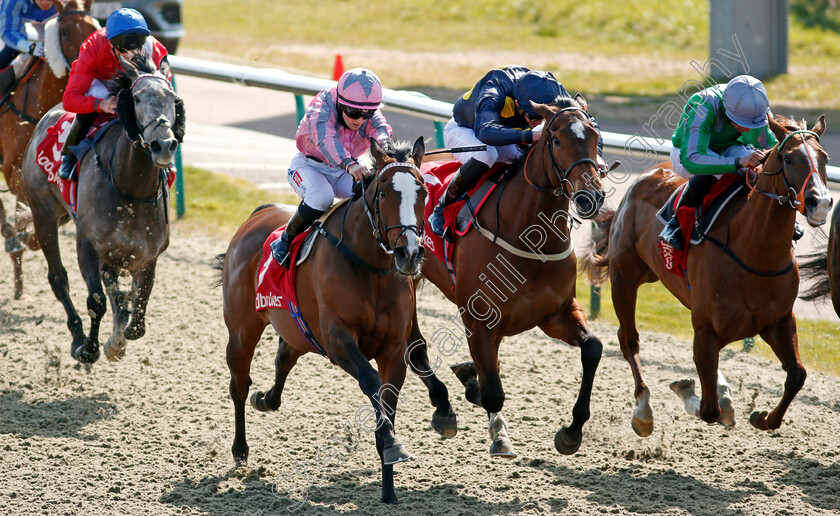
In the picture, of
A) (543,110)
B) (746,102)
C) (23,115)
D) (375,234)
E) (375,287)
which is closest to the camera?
(375,234)

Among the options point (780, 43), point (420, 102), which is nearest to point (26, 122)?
point (420, 102)

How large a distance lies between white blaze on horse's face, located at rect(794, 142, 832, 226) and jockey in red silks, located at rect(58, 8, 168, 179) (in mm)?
3953

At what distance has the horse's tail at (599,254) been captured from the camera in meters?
6.60

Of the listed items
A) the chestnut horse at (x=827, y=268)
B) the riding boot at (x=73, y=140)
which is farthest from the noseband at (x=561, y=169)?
the riding boot at (x=73, y=140)

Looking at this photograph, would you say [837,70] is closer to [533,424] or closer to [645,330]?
[645,330]

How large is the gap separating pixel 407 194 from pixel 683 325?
420 centimetres

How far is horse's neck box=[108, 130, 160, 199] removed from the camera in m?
6.22

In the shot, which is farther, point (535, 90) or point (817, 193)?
point (535, 90)

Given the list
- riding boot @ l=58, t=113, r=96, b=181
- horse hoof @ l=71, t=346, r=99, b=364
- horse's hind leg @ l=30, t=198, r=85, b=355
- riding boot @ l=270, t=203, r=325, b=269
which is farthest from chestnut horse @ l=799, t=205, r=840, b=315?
horse's hind leg @ l=30, t=198, r=85, b=355

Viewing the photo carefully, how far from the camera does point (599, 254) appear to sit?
6.62 metres

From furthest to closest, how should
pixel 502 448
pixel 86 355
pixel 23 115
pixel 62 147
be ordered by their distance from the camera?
pixel 23 115 → pixel 62 147 → pixel 86 355 → pixel 502 448

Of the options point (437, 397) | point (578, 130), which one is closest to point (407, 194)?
point (578, 130)

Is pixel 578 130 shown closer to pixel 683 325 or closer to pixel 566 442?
pixel 566 442

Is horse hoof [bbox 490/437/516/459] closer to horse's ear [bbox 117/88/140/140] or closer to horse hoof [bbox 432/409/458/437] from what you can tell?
horse hoof [bbox 432/409/458/437]
